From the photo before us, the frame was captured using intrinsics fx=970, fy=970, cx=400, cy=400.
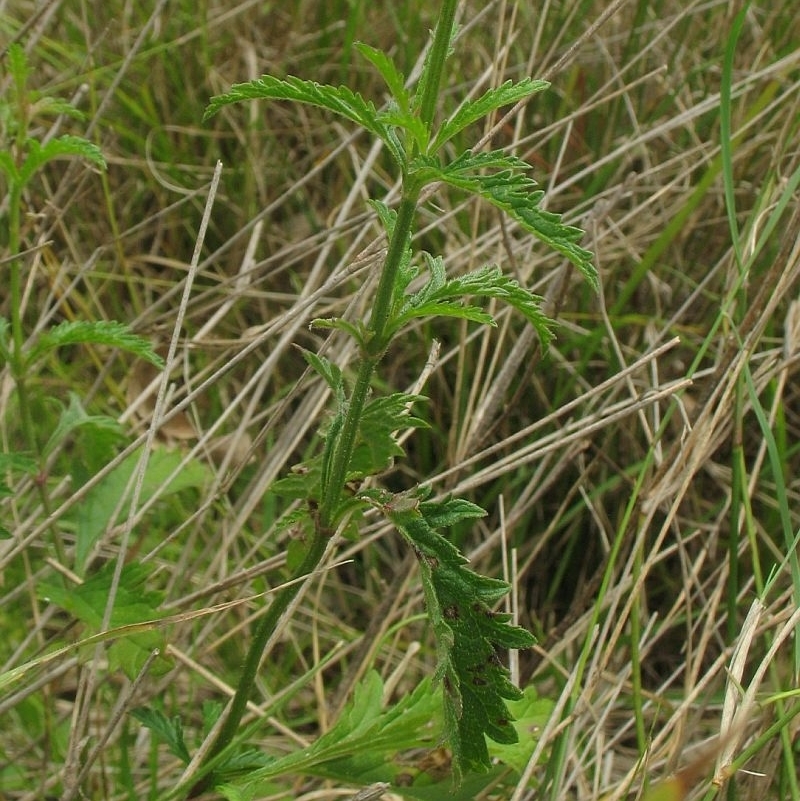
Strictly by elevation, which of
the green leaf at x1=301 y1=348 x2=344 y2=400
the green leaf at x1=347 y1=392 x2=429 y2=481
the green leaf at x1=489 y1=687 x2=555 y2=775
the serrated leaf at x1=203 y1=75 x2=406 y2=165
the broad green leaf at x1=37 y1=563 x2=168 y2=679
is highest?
the serrated leaf at x1=203 y1=75 x2=406 y2=165

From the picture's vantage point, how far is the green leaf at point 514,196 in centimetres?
85

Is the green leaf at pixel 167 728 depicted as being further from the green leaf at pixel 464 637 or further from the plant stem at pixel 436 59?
the plant stem at pixel 436 59

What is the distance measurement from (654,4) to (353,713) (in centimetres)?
177

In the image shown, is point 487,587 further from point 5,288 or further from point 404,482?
point 5,288

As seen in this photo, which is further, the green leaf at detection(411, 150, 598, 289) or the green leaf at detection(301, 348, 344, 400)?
the green leaf at detection(301, 348, 344, 400)

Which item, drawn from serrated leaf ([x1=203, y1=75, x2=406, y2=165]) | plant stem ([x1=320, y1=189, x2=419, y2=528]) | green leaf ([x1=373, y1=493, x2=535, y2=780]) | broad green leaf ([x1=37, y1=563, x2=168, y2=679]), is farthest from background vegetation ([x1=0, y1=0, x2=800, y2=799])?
serrated leaf ([x1=203, y1=75, x2=406, y2=165])

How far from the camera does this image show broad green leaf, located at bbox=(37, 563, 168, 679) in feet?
3.97

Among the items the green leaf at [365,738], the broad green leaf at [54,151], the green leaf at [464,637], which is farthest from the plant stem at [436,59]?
the green leaf at [365,738]

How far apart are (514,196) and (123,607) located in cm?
73

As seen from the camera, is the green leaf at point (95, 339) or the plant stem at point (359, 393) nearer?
the plant stem at point (359, 393)

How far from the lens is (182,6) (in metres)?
2.34

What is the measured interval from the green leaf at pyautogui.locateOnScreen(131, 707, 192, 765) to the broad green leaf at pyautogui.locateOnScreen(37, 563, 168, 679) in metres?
0.05

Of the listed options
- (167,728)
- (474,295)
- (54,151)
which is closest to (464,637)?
(474,295)

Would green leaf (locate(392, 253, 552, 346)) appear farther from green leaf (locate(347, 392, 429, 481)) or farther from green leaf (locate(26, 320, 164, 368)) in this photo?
green leaf (locate(26, 320, 164, 368))
